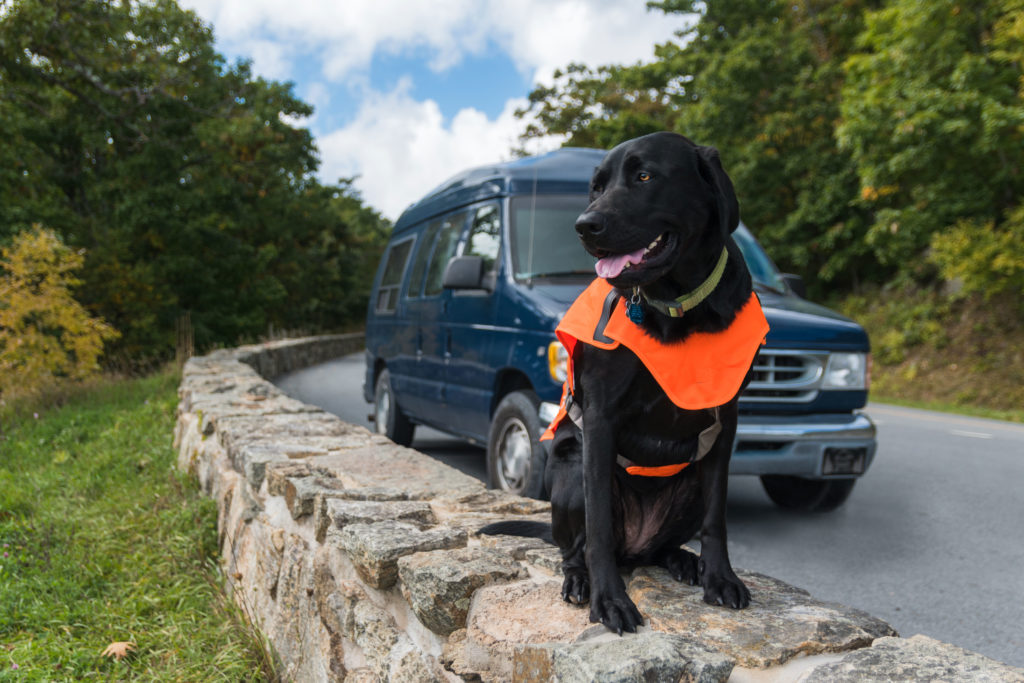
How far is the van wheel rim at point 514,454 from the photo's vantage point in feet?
15.1

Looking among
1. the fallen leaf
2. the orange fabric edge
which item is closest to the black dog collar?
the orange fabric edge

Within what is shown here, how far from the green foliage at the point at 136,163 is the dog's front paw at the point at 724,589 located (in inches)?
597

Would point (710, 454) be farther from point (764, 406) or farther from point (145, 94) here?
point (145, 94)

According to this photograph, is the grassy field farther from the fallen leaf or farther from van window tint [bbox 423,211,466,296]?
the fallen leaf

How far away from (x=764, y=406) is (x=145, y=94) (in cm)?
1585

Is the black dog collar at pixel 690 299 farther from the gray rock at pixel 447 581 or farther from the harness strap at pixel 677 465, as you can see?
the gray rock at pixel 447 581

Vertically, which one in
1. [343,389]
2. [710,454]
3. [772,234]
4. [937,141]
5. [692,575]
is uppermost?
[937,141]

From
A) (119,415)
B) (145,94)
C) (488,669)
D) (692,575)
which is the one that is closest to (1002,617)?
(692,575)

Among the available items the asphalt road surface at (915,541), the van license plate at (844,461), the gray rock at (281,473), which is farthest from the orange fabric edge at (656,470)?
the van license plate at (844,461)

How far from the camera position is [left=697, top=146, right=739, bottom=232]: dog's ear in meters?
1.89

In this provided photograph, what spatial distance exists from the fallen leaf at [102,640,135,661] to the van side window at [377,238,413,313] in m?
4.20

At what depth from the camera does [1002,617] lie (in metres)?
3.51

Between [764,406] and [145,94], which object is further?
[145,94]

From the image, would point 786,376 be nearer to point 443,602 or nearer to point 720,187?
point 720,187
